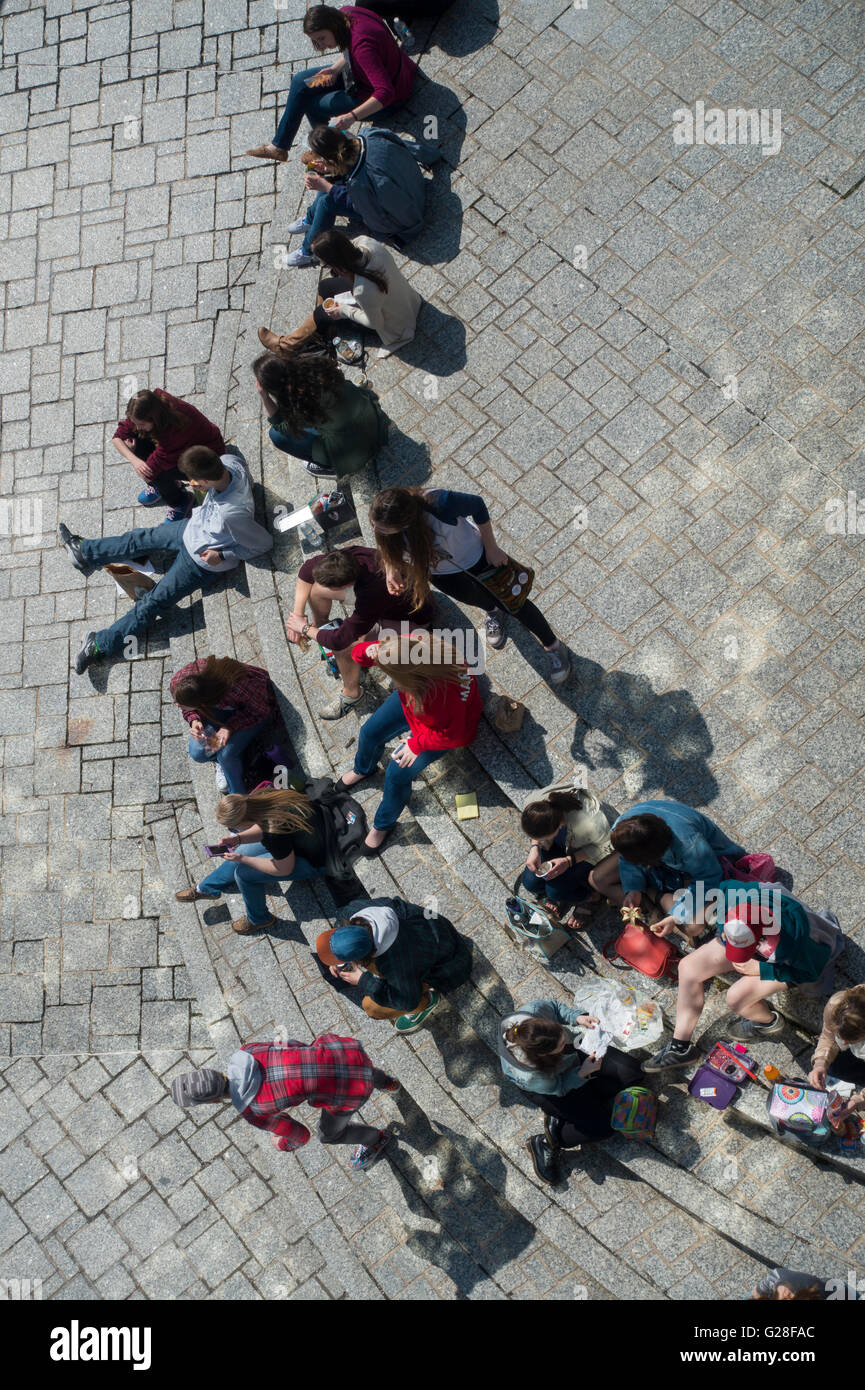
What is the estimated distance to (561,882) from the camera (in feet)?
21.0

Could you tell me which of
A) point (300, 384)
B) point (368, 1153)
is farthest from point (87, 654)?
point (368, 1153)

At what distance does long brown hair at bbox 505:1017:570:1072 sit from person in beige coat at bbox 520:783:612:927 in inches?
31.9

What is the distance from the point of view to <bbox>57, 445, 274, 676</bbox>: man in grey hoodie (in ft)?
26.4

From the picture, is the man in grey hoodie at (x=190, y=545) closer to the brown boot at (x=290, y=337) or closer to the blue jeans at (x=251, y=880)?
the brown boot at (x=290, y=337)

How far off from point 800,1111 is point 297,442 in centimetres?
533

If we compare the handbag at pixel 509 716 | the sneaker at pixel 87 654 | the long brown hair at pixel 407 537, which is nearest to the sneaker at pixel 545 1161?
the handbag at pixel 509 716

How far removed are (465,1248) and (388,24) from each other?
9.35 m

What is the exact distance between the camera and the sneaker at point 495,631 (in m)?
7.32

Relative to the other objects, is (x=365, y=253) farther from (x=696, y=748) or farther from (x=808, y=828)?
(x=808, y=828)

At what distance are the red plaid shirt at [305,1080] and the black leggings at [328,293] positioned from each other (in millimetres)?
5129

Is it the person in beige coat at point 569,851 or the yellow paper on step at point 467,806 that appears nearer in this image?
the person in beige coat at point 569,851

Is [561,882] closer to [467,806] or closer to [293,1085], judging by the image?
[467,806]

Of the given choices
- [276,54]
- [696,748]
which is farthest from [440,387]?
[276,54]

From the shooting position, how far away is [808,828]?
6445 mm
